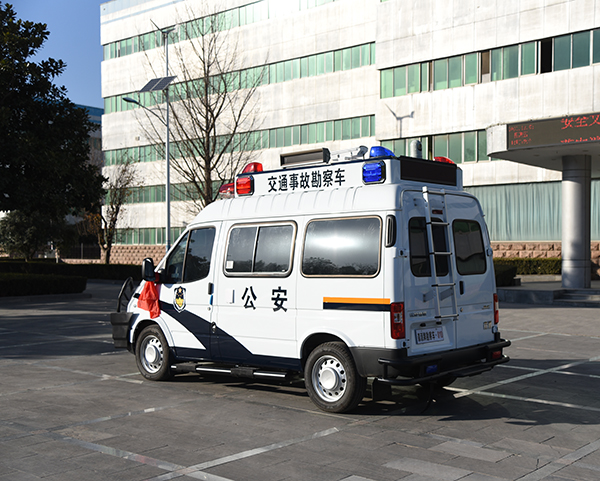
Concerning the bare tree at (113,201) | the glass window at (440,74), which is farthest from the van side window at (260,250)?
the bare tree at (113,201)

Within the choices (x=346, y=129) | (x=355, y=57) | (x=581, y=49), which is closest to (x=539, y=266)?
(x=581, y=49)

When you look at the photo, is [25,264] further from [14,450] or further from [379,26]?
[14,450]

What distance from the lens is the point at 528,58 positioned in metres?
30.5

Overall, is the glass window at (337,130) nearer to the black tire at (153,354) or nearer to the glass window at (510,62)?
the glass window at (510,62)

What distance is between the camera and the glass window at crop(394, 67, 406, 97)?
34.5 m

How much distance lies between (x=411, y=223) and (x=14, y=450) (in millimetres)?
4339

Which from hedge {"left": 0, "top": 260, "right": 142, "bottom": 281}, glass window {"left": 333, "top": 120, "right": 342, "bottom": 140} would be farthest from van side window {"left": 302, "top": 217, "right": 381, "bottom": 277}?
glass window {"left": 333, "top": 120, "right": 342, "bottom": 140}

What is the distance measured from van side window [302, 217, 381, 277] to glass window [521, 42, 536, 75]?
25.7m

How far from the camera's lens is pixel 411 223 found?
7324 mm

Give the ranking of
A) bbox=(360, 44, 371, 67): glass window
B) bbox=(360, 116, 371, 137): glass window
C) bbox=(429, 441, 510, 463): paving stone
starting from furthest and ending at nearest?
bbox=(360, 116, 371, 137): glass window
bbox=(360, 44, 371, 67): glass window
bbox=(429, 441, 510, 463): paving stone

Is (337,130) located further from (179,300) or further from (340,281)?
(340,281)

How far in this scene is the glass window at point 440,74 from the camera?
3312 cm

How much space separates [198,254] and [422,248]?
3.09 meters

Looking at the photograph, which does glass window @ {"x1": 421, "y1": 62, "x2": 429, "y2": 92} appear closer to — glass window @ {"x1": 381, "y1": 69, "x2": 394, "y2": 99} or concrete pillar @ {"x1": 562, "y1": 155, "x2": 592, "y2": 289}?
glass window @ {"x1": 381, "y1": 69, "x2": 394, "y2": 99}
